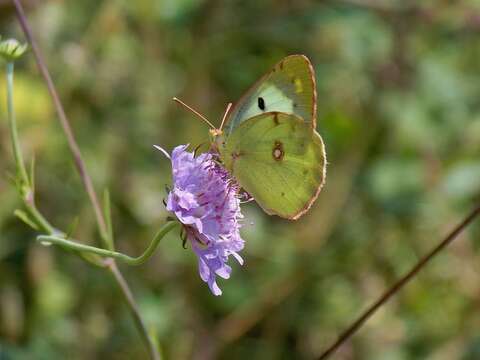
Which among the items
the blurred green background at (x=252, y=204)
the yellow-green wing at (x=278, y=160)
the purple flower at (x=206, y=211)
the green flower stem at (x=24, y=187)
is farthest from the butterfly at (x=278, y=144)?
the blurred green background at (x=252, y=204)

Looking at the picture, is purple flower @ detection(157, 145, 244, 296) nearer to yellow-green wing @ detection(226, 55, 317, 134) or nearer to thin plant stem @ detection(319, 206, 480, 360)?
yellow-green wing @ detection(226, 55, 317, 134)

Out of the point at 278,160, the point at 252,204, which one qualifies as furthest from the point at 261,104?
the point at 252,204

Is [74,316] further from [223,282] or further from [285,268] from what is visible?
[285,268]

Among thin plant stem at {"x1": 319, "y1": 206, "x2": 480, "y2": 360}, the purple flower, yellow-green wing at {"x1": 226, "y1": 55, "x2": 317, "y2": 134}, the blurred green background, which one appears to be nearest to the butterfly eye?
yellow-green wing at {"x1": 226, "y1": 55, "x2": 317, "y2": 134}

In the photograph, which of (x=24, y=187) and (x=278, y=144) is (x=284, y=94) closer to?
(x=278, y=144)

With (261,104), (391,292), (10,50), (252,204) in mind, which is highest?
(10,50)

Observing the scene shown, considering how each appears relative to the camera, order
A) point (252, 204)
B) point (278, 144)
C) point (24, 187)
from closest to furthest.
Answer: point (24, 187)
point (278, 144)
point (252, 204)

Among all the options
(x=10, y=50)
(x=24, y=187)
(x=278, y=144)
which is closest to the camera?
(x=24, y=187)
